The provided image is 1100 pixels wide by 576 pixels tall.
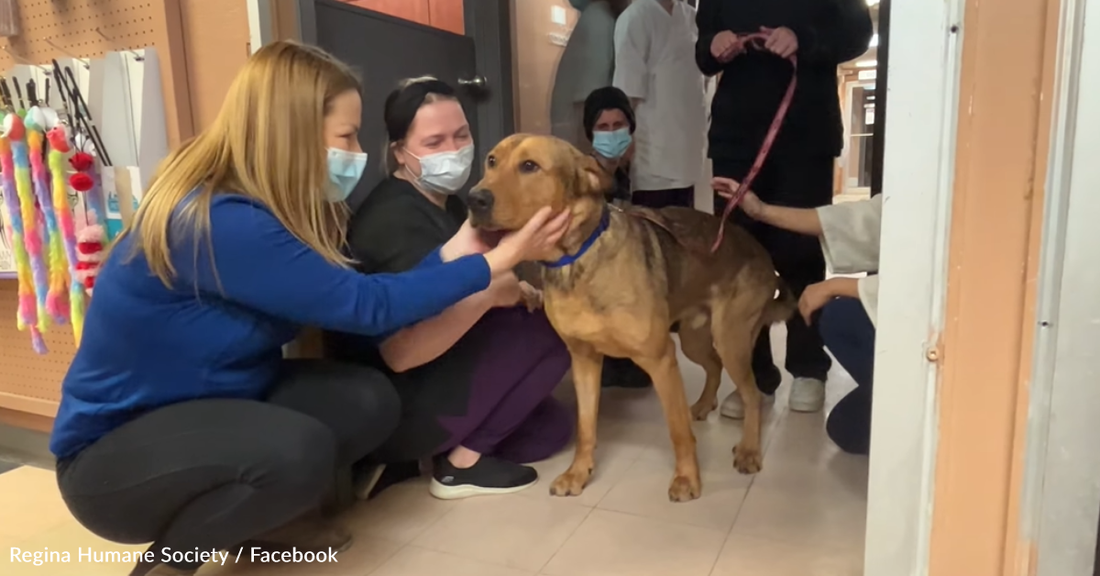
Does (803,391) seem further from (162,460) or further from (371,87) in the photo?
(162,460)

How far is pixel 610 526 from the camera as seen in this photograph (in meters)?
1.90

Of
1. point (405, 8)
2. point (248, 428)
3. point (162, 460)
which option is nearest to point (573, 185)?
point (248, 428)

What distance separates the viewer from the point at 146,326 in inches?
58.9

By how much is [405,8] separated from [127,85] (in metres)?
1.46

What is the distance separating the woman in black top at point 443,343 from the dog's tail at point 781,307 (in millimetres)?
701


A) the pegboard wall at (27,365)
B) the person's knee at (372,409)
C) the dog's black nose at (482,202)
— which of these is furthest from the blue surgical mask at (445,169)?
the pegboard wall at (27,365)

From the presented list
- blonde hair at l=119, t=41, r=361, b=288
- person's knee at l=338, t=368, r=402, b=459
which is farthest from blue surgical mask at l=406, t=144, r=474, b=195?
person's knee at l=338, t=368, r=402, b=459

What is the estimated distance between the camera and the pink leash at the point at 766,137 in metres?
2.21

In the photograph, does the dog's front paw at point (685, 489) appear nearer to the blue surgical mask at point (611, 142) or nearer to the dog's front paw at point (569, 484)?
the dog's front paw at point (569, 484)

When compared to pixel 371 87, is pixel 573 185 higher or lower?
lower

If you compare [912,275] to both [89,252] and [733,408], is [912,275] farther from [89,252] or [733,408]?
[89,252]

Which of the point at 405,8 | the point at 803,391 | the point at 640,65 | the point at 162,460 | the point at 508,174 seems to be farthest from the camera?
the point at 405,8

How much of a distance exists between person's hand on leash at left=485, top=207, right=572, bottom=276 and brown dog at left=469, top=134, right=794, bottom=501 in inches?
1.4

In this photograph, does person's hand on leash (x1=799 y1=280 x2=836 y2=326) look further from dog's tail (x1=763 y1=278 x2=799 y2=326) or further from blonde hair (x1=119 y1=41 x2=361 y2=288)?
blonde hair (x1=119 y1=41 x2=361 y2=288)
